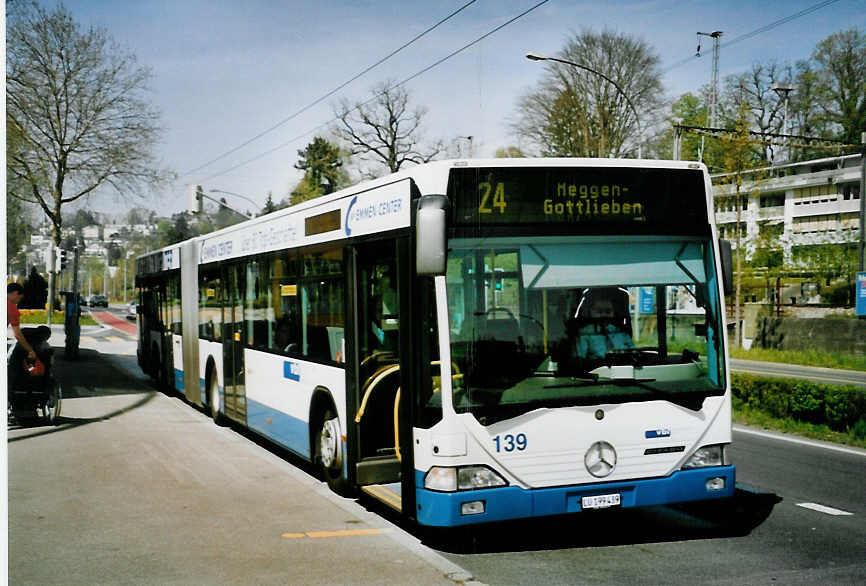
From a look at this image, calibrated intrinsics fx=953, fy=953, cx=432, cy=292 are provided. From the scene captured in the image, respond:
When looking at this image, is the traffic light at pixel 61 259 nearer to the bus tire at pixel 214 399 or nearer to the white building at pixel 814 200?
the bus tire at pixel 214 399

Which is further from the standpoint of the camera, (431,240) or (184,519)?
(184,519)

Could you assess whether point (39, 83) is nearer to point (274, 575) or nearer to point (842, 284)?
point (274, 575)

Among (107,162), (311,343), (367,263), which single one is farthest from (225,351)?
(107,162)

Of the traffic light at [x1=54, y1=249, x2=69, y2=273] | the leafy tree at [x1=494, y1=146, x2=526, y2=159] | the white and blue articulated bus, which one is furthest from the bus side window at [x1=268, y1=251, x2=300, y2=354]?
the leafy tree at [x1=494, y1=146, x2=526, y2=159]

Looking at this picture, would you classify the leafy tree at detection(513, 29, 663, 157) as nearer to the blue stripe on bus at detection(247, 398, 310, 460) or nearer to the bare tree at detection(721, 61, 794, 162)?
the bare tree at detection(721, 61, 794, 162)

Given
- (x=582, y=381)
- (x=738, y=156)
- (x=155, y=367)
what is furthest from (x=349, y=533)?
(x=738, y=156)

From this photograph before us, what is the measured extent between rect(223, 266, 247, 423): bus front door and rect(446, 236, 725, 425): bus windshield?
262 inches

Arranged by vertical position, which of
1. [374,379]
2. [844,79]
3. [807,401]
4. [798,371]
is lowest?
[798,371]

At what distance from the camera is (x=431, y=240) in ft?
20.5

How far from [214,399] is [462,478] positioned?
29.3 ft

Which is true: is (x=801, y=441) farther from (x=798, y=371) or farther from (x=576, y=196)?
(x=798, y=371)

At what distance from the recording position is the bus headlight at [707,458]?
7137 mm

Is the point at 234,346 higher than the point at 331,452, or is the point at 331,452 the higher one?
the point at 234,346

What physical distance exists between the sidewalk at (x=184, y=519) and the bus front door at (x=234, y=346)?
522mm
